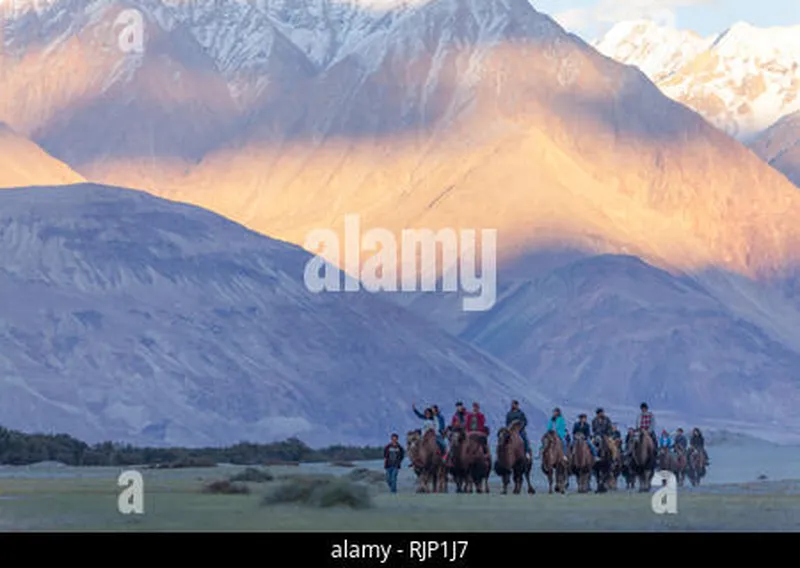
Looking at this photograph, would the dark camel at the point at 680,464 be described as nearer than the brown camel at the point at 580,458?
No

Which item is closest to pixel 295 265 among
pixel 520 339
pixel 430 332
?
pixel 430 332

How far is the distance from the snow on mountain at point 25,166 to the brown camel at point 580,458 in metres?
113

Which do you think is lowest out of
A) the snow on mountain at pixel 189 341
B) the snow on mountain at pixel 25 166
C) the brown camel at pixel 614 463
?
the brown camel at pixel 614 463

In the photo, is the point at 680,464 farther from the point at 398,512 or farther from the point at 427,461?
the point at 398,512

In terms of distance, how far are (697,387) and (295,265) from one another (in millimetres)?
35177

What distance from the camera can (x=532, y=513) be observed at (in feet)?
134

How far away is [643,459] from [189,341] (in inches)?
3464

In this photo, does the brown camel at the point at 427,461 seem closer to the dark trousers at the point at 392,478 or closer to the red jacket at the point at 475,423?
the dark trousers at the point at 392,478

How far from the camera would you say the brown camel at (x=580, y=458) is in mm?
49094

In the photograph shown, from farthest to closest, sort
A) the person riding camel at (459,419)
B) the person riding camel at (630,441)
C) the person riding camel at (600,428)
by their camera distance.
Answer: the person riding camel at (630,441) < the person riding camel at (600,428) < the person riding camel at (459,419)

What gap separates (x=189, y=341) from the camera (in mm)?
137750

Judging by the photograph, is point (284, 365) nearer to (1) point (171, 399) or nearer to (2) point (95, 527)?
(1) point (171, 399)
